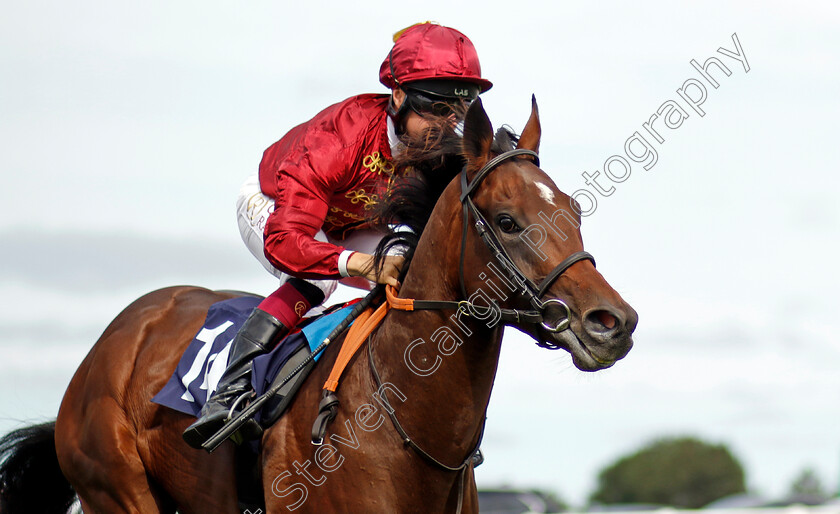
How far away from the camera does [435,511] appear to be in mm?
4027

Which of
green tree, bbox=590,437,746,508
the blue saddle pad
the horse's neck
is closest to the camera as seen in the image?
the horse's neck

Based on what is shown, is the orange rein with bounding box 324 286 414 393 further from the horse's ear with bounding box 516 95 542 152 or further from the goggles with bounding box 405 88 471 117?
the goggles with bounding box 405 88 471 117

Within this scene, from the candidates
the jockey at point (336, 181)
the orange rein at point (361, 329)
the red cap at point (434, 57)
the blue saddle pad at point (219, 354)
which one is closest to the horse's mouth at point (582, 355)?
the orange rein at point (361, 329)

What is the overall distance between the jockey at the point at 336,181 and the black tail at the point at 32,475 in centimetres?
229

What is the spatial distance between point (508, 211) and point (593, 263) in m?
0.39

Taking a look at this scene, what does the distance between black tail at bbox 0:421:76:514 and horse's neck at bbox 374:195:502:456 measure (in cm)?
331

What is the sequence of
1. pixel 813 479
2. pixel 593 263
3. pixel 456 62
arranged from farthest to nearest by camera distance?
1. pixel 813 479
2. pixel 456 62
3. pixel 593 263

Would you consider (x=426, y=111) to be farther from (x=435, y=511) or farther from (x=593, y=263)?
(x=435, y=511)

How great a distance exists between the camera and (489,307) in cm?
379

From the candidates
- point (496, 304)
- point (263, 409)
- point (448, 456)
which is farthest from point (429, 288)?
point (263, 409)

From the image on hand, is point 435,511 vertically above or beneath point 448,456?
beneath

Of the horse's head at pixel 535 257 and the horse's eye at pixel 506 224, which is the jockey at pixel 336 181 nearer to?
the horse's head at pixel 535 257

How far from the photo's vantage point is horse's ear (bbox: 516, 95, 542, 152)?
13.5 feet

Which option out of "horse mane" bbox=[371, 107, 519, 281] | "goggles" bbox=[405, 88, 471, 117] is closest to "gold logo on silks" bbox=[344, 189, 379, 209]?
"horse mane" bbox=[371, 107, 519, 281]
